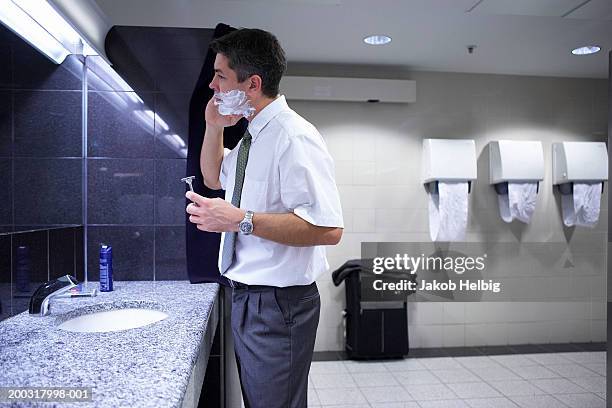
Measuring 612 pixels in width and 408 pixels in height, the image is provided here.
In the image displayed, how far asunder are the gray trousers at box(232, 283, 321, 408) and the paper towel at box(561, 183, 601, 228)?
1703mm

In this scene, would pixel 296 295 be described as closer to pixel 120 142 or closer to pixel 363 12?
pixel 120 142

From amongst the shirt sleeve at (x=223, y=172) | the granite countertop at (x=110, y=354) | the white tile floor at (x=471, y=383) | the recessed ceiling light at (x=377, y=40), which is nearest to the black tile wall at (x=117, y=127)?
the shirt sleeve at (x=223, y=172)

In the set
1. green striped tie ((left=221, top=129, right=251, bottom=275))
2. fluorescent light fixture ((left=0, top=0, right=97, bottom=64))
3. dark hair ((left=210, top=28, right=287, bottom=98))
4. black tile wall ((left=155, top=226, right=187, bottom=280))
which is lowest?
black tile wall ((left=155, top=226, right=187, bottom=280))

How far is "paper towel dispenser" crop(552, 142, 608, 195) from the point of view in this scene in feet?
7.70

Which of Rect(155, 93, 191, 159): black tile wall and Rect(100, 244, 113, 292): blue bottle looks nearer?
Rect(100, 244, 113, 292): blue bottle

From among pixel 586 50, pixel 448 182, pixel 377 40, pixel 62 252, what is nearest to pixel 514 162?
pixel 448 182

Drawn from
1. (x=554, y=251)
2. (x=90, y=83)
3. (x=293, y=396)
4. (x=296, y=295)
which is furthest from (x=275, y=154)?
(x=554, y=251)

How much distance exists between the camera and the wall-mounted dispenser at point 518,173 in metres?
2.58

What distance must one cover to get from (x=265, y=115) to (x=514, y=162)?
72.0 inches

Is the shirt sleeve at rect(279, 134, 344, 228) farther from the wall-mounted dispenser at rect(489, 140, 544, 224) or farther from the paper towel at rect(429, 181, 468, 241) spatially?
the paper towel at rect(429, 181, 468, 241)

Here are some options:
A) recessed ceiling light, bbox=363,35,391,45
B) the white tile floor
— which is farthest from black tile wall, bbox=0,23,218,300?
the white tile floor

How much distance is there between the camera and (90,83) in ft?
6.50

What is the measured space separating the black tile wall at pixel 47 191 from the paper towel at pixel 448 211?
2.09m

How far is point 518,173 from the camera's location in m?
2.65
